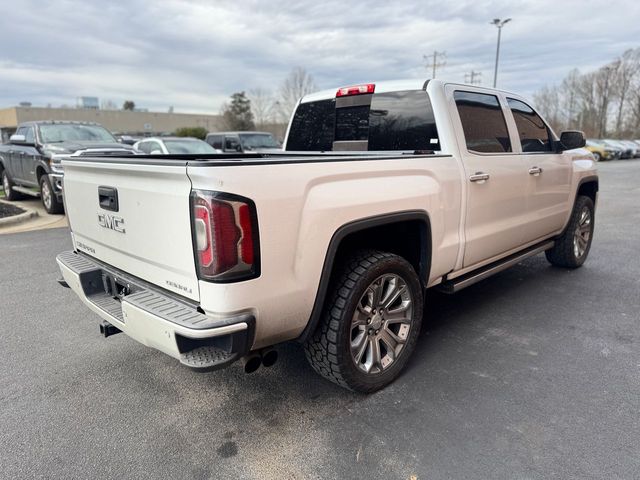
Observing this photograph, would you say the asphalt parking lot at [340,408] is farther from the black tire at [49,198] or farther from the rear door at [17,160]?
the rear door at [17,160]

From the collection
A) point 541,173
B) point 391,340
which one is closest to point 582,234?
point 541,173

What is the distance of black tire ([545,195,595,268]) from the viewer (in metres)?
5.39

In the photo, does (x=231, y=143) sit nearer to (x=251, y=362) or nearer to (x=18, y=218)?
(x=18, y=218)

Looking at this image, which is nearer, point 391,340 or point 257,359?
point 257,359

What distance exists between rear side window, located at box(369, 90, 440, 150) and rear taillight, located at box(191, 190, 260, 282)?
1974 mm

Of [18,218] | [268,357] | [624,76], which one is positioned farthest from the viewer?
[624,76]

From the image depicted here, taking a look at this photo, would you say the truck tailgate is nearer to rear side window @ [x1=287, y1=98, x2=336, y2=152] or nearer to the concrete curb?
rear side window @ [x1=287, y1=98, x2=336, y2=152]

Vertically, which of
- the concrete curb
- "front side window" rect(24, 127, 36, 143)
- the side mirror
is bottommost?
the concrete curb

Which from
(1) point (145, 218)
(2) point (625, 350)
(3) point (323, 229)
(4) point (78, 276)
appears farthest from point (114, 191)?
(2) point (625, 350)

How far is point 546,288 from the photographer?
4953mm

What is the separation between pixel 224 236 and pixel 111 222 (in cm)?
108

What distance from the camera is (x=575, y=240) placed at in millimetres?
5488

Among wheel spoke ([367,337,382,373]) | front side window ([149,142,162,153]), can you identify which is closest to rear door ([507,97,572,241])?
wheel spoke ([367,337,382,373])

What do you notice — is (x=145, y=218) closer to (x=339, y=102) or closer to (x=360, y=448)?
(x=360, y=448)
